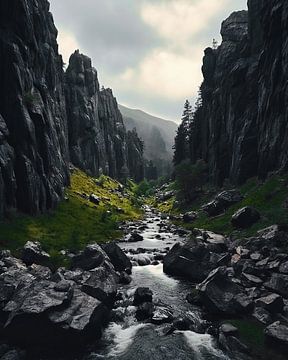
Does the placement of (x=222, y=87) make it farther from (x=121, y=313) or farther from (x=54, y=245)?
(x=121, y=313)

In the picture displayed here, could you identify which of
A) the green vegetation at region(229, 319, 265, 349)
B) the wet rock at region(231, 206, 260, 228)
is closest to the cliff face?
the wet rock at region(231, 206, 260, 228)

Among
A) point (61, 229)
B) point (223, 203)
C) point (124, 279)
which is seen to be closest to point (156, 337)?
point (124, 279)

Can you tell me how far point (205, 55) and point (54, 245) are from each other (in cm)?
13061

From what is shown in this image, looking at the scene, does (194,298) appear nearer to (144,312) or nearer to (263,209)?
(144,312)

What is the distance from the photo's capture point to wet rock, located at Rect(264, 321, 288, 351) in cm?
2670

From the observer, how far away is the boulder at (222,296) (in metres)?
33.0

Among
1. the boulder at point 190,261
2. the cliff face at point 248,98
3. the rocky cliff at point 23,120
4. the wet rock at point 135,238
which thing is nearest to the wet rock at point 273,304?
the boulder at point 190,261

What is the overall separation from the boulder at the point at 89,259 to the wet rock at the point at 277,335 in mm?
20817

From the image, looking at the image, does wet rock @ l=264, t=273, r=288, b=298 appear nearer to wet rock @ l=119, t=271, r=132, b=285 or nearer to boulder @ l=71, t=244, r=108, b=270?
wet rock @ l=119, t=271, r=132, b=285

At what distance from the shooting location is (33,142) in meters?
75.3

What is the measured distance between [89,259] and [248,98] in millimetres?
81708

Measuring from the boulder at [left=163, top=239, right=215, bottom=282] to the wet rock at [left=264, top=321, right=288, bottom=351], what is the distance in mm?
15646

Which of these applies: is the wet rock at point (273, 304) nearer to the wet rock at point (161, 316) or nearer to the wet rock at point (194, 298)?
the wet rock at point (194, 298)

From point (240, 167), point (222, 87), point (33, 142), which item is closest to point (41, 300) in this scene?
point (33, 142)
